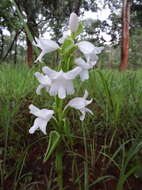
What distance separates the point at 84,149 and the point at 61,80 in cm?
43

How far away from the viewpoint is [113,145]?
907 millimetres

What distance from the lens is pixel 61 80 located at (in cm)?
55

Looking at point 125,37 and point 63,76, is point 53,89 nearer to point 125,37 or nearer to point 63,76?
point 63,76

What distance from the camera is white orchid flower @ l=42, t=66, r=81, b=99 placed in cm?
54

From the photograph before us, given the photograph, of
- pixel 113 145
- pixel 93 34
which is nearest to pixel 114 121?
pixel 113 145

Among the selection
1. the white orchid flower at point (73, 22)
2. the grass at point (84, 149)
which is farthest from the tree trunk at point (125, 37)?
Answer: the white orchid flower at point (73, 22)

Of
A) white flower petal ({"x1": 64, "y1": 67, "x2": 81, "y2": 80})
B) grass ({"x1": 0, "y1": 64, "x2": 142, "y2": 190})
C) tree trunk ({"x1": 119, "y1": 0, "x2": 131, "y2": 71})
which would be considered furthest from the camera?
tree trunk ({"x1": 119, "y1": 0, "x2": 131, "y2": 71})

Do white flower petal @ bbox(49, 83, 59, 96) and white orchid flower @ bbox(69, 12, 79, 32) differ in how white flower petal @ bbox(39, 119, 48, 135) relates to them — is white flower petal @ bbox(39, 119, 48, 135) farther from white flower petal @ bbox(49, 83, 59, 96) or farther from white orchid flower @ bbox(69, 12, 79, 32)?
white orchid flower @ bbox(69, 12, 79, 32)

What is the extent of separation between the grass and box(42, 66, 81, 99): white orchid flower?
111mm

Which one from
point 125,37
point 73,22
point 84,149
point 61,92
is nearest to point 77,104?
point 61,92

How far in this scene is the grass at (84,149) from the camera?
768 mm

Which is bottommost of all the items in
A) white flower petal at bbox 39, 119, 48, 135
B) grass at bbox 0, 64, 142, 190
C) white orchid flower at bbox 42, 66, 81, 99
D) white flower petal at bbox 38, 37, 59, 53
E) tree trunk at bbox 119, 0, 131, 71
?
tree trunk at bbox 119, 0, 131, 71

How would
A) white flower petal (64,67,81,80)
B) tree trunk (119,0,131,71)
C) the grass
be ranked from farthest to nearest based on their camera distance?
tree trunk (119,0,131,71) → the grass → white flower petal (64,67,81,80)

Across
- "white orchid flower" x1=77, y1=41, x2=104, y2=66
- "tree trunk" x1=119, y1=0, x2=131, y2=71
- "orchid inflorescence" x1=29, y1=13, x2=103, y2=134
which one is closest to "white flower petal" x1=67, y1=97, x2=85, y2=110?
"orchid inflorescence" x1=29, y1=13, x2=103, y2=134
